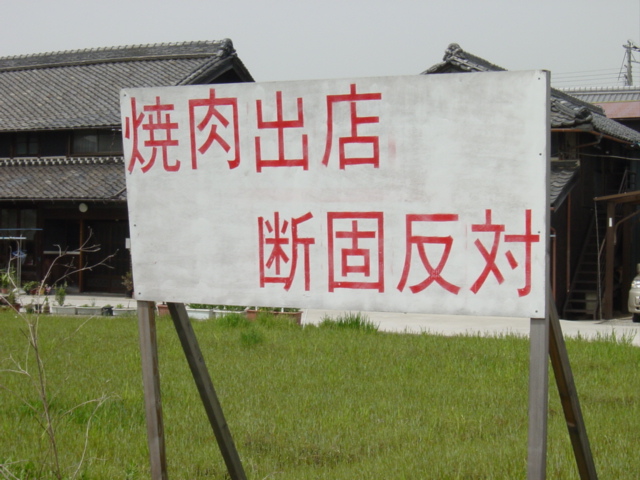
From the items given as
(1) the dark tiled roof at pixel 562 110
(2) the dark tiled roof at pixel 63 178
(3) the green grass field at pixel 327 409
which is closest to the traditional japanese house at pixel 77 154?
(2) the dark tiled roof at pixel 63 178

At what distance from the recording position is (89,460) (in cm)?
542

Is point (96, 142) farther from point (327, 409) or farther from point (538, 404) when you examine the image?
point (538, 404)

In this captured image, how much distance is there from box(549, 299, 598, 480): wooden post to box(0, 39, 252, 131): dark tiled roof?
20.3 metres

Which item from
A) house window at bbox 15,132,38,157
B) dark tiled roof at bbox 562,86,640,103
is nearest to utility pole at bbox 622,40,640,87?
dark tiled roof at bbox 562,86,640,103

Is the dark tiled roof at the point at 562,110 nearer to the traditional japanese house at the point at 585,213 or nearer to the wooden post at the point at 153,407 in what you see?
the traditional japanese house at the point at 585,213

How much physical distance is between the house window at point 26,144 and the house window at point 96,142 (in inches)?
58.0

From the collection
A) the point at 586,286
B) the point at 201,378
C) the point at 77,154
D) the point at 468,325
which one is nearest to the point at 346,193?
the point at 201,378

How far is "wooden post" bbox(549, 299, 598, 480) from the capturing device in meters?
3.69

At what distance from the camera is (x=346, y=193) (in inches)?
151

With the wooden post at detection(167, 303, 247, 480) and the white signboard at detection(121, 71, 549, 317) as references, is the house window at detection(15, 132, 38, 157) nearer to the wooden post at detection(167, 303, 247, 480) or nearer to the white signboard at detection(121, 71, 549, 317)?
the white signboard at detection(121, 71, 549, 317)

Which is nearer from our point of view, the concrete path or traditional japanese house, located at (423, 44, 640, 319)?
the concrete path

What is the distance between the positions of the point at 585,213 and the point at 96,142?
13.8 m

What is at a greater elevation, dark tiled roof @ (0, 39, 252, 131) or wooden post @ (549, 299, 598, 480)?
dark tiled roof @ (0, 39, 252, 131)

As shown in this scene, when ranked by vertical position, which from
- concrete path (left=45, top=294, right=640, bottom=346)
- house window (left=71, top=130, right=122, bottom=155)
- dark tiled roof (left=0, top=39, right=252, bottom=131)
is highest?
dark tiled roof (left=0, top=39, right=252, bottom=131)
